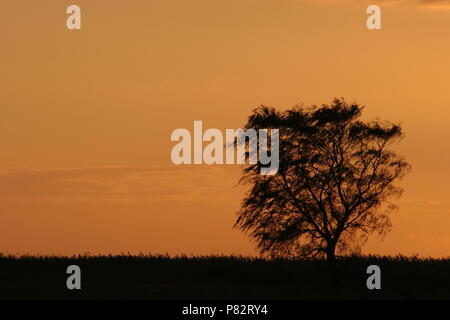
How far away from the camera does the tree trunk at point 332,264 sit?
219ft

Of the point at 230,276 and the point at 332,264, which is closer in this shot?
the point at 332,264

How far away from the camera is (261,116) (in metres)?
66.4

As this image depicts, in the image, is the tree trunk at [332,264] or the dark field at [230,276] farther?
the tree trunk at [332,264]

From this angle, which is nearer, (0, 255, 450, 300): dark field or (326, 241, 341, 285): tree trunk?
(0, 255, 450, 300): dark field

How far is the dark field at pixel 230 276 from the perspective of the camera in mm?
62969

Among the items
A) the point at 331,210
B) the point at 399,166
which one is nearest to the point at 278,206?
the point at 331,210

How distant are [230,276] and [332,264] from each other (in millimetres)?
9466

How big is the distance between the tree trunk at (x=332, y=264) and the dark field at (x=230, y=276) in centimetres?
59

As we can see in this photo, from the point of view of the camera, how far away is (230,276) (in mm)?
74875

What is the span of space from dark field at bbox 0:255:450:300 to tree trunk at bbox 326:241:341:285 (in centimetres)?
59

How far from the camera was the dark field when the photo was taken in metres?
63.0

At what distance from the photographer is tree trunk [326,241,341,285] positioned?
219 feet
